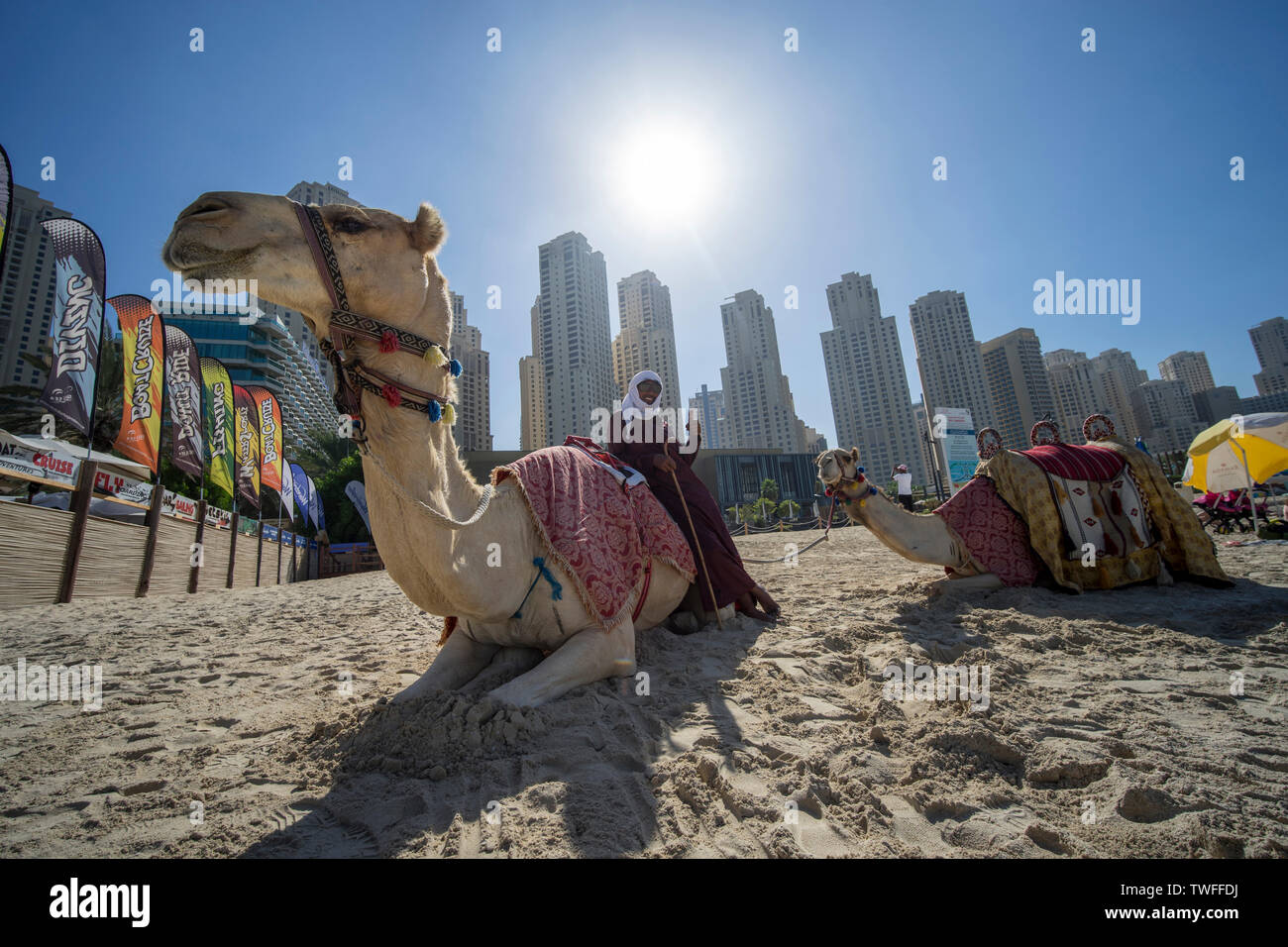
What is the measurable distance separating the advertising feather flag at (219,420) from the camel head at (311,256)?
13104 millimetres

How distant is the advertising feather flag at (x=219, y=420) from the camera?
12211 millimetres

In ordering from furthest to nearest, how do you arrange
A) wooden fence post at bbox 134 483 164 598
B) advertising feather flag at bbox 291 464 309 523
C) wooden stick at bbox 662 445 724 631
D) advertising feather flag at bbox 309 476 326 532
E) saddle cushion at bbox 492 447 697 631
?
1. advertising feather flag at bbox 309 476 326 532
2. advertising feather flag at bbox 291 464 309 523
3. wooden fence post at bbox 134 483 164 598
4. wooden stick at bbox 662 445 724 631
5. saddle cushion at bbox 492 447 697 631

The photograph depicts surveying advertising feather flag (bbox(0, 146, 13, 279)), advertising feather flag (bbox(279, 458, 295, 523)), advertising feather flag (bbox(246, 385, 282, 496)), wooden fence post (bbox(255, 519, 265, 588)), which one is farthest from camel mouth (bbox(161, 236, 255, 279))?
advertising feather flag (bbox(279, 458, 295, 523))

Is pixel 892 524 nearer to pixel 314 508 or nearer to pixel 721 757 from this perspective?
pixel 721 757

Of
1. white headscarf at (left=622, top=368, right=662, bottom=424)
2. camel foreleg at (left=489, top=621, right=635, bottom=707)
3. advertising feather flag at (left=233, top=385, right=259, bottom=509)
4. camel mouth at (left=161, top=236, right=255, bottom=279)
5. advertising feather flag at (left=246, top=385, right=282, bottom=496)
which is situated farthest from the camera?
advertising feather flag at (left=246, top=385, right=282, bottom=496)

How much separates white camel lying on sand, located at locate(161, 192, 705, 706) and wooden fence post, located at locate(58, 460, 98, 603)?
26.4 ft

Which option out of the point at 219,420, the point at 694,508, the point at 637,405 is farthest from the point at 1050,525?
the point at 219,420

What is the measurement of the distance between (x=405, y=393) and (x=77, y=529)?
8595 millimetres

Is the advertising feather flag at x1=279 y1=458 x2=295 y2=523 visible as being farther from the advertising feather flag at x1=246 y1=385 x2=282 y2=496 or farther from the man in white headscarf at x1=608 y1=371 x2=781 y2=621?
the man in white headscarf at x1=608 y1=371 x2=781 y2=621

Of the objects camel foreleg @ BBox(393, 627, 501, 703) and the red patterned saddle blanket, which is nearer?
camel foreleg @ BBox(393, 627, 501, 703)

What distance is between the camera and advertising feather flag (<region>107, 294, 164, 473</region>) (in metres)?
9.14

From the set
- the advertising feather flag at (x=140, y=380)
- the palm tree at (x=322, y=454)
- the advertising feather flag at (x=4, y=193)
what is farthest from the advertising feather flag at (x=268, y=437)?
Result: the palm tree at (x=322, y=454)
